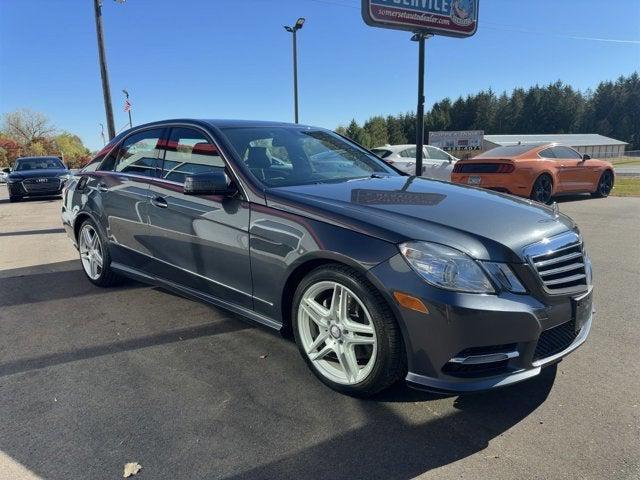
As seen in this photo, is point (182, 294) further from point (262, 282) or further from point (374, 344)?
point (374, 344)

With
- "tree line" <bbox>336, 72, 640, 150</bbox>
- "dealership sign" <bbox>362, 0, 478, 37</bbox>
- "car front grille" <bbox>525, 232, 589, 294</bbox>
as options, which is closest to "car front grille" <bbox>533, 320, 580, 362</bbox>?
"car front grille" <bbox>525, 232, 589, 294</bbox>

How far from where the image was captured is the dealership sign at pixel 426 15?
34.7 feet

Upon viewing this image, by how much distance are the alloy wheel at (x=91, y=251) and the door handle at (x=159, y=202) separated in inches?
47.8

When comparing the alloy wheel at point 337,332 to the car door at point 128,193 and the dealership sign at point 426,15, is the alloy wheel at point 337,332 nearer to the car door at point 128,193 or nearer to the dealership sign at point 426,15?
the car door at point 128,193

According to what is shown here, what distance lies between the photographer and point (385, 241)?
243cm

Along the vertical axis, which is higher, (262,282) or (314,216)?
(314,216)

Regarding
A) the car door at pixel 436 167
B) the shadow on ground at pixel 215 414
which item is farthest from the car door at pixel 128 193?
the car door at pixel 436 167

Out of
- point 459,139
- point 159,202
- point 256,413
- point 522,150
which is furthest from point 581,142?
point 256,413

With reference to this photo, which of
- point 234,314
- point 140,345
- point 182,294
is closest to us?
point 234,314

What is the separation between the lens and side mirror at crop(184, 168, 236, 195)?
3074 millimetres

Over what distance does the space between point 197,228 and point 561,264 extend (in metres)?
2.33

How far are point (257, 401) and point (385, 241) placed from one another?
119cm

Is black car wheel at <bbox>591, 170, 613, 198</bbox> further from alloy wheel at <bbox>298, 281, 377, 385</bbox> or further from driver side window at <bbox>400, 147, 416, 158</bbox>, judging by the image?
alloy wheel at <bbox>298, 281, 377, 385</bbox>

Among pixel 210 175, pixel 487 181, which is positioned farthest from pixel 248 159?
pixel 487 181
